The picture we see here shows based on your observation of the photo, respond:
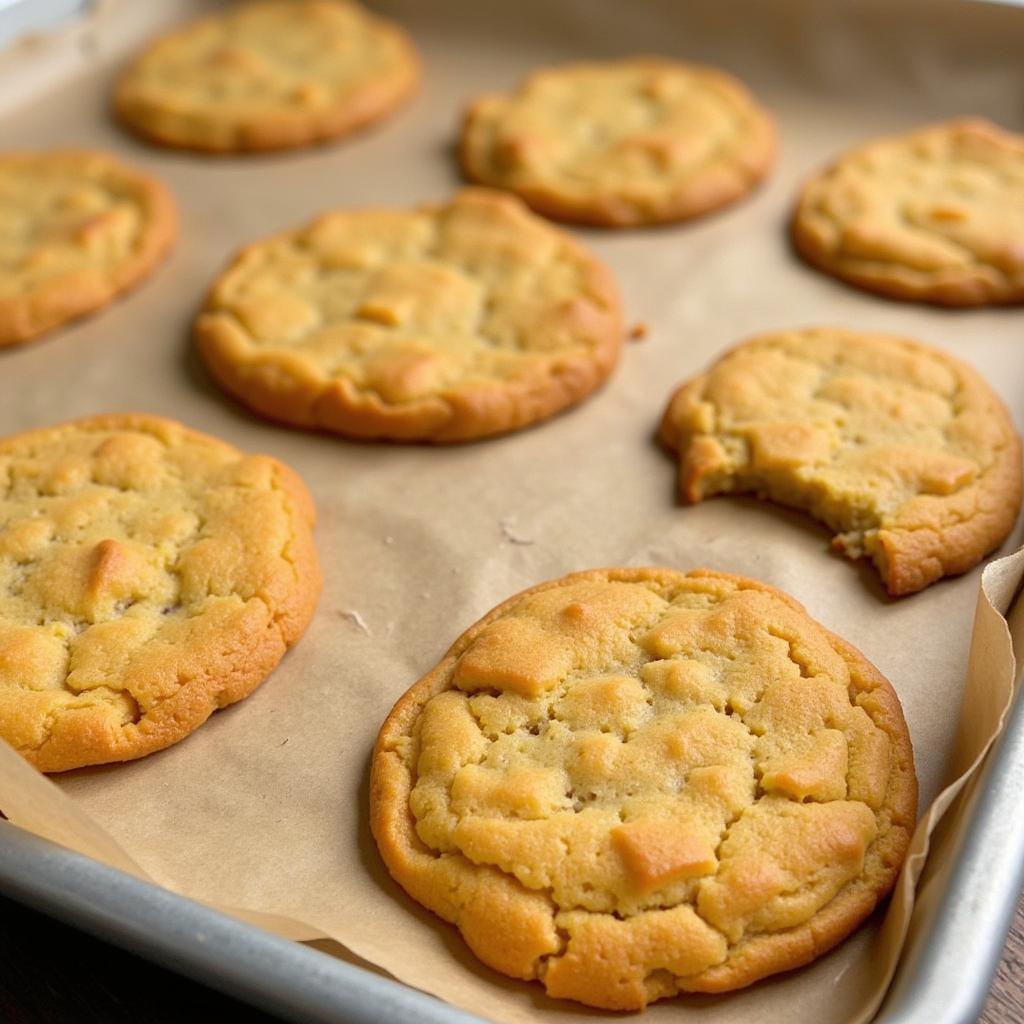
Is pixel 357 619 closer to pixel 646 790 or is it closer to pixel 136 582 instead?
pixel 136 582

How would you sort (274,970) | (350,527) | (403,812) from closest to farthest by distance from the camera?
1. (274,970)
2. (403,812)
3. (350,527)

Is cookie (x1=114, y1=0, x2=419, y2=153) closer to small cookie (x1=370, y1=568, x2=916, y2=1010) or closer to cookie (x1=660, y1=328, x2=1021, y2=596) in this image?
cookie (x1=660, y1=328, x2=1021, y2=596)

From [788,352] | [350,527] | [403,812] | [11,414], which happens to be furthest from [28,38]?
[403,812]

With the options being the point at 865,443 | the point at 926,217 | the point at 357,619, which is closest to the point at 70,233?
the point at 357,619

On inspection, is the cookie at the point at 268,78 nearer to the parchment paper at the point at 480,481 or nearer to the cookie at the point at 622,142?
the parchment paper at the point at 480,481

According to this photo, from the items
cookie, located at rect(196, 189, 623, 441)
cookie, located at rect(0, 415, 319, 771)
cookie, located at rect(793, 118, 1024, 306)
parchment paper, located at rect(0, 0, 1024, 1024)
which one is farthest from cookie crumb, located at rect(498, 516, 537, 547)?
cookie, located at rect(793, 118, 1024, 306)

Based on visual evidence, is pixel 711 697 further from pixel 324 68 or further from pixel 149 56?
pixel 149 56

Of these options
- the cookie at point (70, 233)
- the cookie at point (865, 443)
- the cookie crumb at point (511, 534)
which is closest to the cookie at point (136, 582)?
the cookie crumb at point (511, 534)
